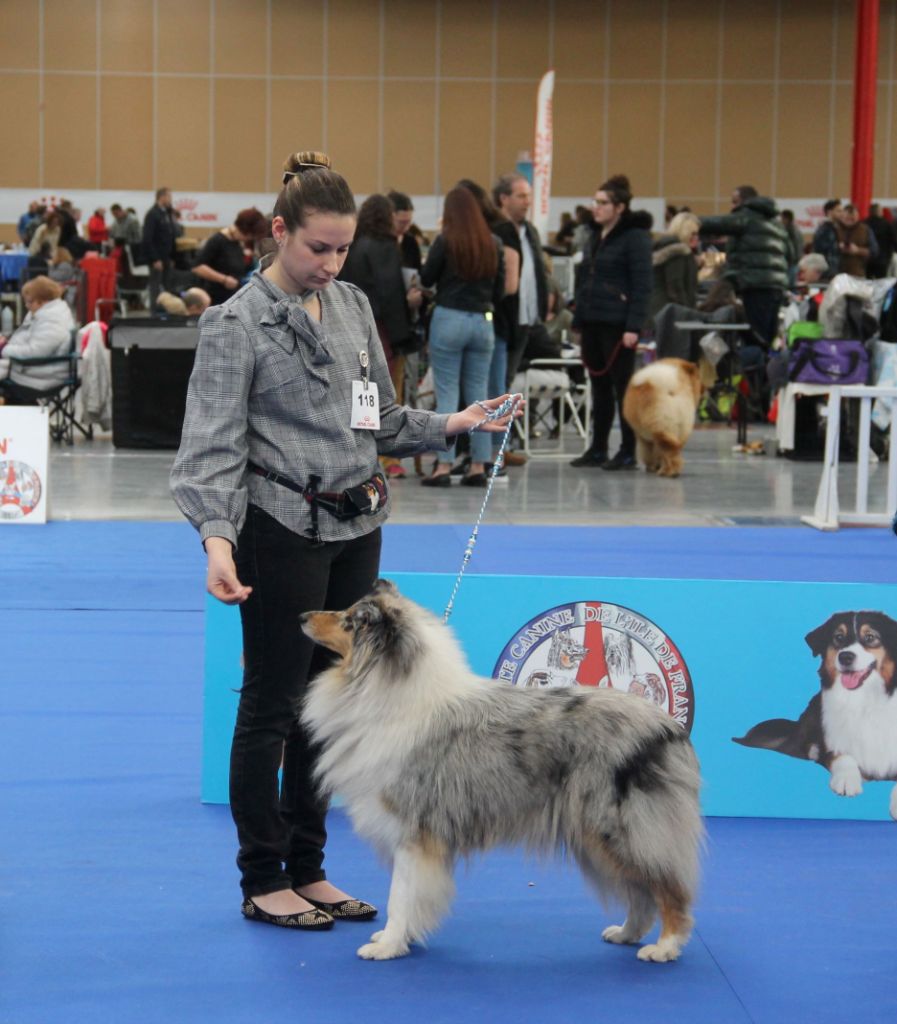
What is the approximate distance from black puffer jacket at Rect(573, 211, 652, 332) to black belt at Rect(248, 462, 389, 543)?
6676 millimetres

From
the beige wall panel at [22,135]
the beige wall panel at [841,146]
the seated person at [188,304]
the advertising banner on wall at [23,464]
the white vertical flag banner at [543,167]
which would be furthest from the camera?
the beige wall panel at [841,146]

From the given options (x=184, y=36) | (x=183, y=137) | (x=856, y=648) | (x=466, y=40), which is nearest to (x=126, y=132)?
(x=183, y=137)

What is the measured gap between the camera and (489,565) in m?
6.22

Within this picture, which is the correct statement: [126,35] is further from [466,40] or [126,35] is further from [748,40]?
[748,40]

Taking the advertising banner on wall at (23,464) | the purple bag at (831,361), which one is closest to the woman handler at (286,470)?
the advertising banner on wall at (23,464)

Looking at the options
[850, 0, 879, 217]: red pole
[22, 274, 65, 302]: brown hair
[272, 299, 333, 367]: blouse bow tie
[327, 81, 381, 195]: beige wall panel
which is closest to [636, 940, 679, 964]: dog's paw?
[272, 299, 333, 367]: blouse bow tie

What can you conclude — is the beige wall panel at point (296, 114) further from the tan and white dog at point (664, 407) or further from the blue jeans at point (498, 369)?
the blue jeans at point (498, 369)

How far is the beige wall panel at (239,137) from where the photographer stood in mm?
23516

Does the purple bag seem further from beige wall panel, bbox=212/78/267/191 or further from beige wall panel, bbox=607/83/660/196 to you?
beige wall panel, bbox=212/78/267/191

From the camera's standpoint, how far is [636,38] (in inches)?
910

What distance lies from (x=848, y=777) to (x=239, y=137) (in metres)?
21.8

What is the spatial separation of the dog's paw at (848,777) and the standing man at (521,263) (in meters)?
5.71

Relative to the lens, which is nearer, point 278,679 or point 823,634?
point 278,679

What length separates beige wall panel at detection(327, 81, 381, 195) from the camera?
925 inches
